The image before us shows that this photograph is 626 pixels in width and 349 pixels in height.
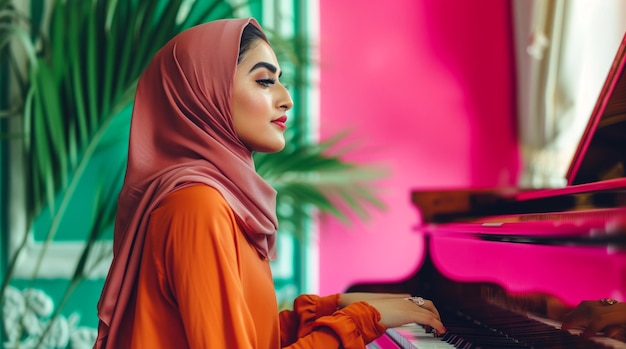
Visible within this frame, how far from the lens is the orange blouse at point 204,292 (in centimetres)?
90

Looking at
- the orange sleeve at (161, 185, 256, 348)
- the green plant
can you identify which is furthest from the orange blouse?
the green plant

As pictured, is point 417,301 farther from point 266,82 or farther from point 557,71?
point 557,71

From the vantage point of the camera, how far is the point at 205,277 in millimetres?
907

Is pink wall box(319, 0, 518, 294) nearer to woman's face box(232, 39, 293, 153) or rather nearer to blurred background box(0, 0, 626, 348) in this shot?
blurred background box(0, 0, 626, 348)

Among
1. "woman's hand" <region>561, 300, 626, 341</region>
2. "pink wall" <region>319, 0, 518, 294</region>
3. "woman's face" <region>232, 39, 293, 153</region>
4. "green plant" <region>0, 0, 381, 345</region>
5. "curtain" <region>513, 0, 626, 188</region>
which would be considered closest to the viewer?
"woman's hand" <region>561, 300, 626, 341</region>

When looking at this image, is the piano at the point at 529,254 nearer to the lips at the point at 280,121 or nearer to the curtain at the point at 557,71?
the lips at the point at 280,121

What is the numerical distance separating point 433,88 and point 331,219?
78cm

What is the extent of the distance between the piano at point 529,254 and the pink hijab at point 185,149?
1.35 ft

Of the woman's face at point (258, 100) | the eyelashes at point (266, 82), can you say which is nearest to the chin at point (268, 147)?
the woman's face at point (258, 100)

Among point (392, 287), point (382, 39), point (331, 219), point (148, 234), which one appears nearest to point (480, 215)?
point (392, 287)

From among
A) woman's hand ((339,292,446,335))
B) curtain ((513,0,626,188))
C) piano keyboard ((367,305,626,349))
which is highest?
curtain ((513,0,626,188))

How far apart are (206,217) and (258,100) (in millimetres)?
273

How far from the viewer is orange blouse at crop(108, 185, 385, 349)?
2.97ft

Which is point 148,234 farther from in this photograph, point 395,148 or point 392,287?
point 395,148
